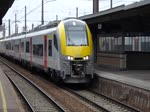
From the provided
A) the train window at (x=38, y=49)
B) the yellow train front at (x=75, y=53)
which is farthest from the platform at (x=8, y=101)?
the train window at (x=38, y=49)

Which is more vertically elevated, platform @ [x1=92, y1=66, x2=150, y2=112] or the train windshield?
the train windshield

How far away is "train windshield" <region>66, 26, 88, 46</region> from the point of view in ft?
69.0

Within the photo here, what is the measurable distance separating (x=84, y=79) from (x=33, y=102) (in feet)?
15.3

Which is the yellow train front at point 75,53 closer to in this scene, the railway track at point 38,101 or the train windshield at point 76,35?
the train windshield at point 76,35

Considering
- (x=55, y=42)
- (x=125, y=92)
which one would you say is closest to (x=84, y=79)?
(x=55, y=42)

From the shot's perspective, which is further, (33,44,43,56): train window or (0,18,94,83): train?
(33,44,43,56): train window

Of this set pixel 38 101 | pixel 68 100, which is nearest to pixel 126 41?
pixel 68 100

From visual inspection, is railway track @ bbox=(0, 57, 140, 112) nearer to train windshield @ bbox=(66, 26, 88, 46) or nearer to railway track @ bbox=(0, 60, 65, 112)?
railway track @ bbox=(0, 60, 65, 112)

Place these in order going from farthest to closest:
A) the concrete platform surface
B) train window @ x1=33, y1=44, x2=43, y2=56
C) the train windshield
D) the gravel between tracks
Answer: train window @ x1=33, y1=44, x2=43, y2=56 → the train windshield → the concrete platform surface → the gravel between tracks

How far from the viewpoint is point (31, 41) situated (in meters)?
31.2

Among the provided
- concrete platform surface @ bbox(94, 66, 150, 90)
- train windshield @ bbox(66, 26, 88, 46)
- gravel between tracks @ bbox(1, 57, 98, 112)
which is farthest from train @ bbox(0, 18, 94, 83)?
concrete platform surface @ bbox(94, 66, 150, 90)

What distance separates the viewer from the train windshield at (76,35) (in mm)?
21042

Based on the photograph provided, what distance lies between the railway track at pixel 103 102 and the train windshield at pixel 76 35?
7.72ft

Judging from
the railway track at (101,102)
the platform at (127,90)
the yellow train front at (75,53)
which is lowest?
the railway track at (101,102)
